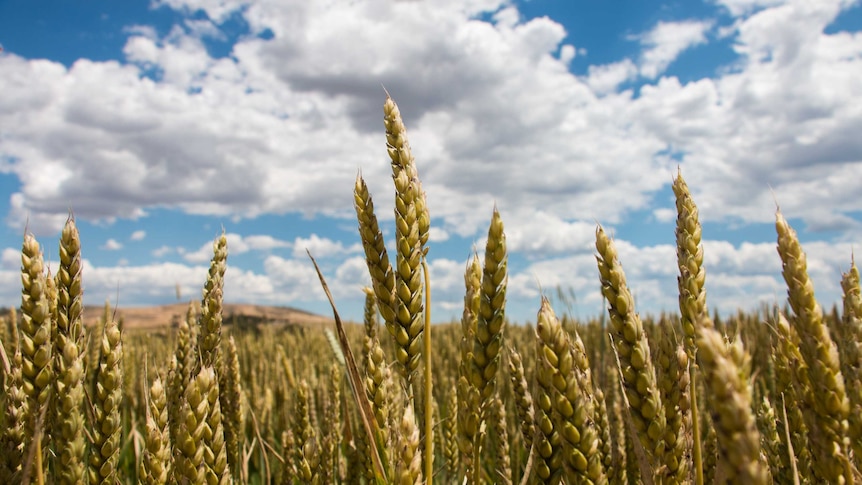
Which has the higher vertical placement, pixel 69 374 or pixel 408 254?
pixel 408 254

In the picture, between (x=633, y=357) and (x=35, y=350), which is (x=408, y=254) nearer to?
(x=633, y=357)

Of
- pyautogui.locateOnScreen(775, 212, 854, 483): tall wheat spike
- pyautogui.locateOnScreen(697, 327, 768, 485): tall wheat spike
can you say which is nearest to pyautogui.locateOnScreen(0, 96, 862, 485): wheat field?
pyautogui.locateOnScreen(775, 212, 854, 483): tall wheat spike

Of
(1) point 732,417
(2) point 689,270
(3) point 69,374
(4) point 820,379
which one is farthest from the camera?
(2) point 689,270

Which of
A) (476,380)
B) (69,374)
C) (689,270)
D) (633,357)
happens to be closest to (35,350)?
(69,374)

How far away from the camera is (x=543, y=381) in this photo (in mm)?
1074

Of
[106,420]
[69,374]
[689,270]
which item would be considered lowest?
[106,420]

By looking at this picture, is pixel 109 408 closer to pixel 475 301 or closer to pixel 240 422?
pixel 475 301

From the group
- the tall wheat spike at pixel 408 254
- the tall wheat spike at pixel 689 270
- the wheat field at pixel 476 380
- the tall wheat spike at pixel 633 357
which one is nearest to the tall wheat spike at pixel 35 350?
the wheat field at pixel 476 380

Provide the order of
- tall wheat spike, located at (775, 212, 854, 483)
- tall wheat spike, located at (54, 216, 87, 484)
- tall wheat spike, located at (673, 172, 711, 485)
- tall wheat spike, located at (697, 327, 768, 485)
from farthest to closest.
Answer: tall wheat spike, located at (673, 172, 711, 485)
tall wheat spike, located at (54, 216, 87, 484)
tall wheat spike, located at (775, 212, 854, 483)
tall wheat spike, located at (697, 327, 768, 485)

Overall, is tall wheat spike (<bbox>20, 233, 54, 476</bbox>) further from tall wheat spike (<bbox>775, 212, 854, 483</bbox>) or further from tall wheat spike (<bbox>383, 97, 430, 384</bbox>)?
tall wheat spike (<bbox>775, 212, 854, 483</bbox>)

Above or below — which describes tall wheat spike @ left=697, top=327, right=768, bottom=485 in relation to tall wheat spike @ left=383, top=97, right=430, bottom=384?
below

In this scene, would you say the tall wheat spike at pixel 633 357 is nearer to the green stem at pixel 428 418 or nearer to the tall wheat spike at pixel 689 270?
the tall wheat spike at pixel 689 270

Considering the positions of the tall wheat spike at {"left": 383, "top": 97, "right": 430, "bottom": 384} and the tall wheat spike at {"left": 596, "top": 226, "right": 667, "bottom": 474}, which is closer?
the tall wheat spike at {"left": 596, "top": 226, "right": 667, "bottom": 474}

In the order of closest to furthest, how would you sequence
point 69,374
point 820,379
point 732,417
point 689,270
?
point 732,417
point 820,379
point 69,374
point 689,270
